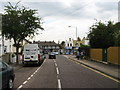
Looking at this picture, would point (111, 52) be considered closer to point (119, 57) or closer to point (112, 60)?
point (112, 60)

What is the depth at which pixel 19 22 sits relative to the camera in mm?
26234

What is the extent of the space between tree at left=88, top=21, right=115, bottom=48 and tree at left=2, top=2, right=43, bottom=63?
12.9 meters

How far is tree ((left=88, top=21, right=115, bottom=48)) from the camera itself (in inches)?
1465

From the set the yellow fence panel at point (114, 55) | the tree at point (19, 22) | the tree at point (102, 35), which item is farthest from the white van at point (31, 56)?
the tree at point (102, 35)

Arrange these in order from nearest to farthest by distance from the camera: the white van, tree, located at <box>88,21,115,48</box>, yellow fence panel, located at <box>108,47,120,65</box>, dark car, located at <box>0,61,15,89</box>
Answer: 1. dark car, located at <box>0,61,15,89</box>
2. yellow fence panel, located at <box>108,47,120,65</box>
3. the white van
4. tree, located at <box>88,21,115,48</box>

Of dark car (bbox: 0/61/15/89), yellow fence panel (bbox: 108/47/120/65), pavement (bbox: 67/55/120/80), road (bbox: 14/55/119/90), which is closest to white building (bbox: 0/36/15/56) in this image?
pavement (bbox: 67/55/120/80)

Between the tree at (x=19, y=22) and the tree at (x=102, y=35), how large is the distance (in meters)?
12.9

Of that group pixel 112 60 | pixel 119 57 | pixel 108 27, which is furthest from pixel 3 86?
pixel 108 27

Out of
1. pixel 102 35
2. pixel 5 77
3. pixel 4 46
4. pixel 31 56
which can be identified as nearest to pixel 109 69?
pixel 31 56

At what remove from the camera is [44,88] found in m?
9.88

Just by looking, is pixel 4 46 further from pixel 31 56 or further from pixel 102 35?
pixel 102 35

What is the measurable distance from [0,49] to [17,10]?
28.0 ft

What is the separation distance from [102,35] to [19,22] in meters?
16.4

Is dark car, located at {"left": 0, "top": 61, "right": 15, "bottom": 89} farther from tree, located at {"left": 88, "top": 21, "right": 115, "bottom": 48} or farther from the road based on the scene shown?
tree, located at {"left": 88, "top": 21, "right": 115, "bottom": 48}
